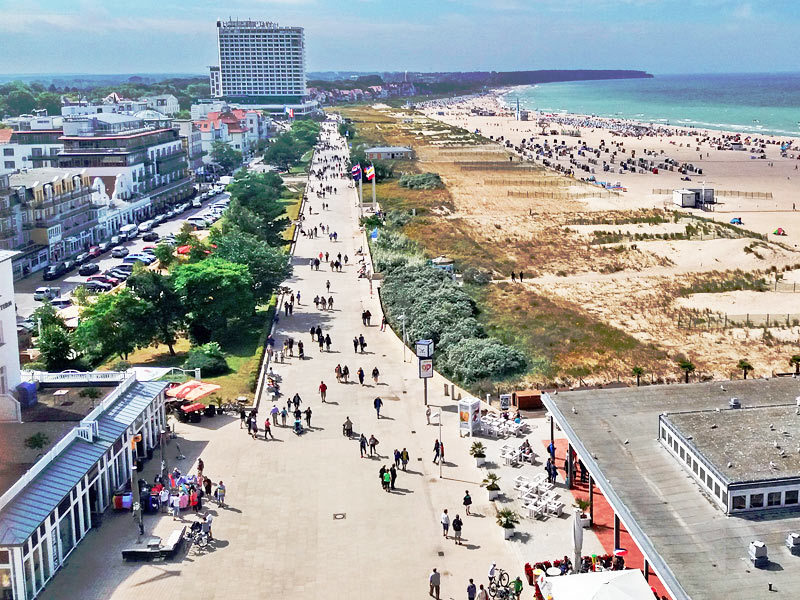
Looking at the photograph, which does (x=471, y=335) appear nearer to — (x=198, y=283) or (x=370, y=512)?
(x=198, y=283)

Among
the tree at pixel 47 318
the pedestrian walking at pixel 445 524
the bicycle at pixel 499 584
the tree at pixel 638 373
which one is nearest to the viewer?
the bicycle at pixel 499 584

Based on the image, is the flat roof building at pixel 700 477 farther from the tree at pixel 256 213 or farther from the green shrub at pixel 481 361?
the tree at pixel 256 213

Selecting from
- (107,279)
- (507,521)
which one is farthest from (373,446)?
(107,279)

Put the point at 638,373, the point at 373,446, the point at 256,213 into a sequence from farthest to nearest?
the point at 256,213 → the point at 638,373 → the point at 373,446

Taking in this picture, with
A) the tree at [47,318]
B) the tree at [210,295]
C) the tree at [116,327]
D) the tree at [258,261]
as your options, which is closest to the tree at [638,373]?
the tree at [210,295]

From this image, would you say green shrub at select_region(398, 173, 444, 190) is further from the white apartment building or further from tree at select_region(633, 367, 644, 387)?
the white apartment building

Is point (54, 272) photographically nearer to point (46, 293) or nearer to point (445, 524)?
point (46, 293)
